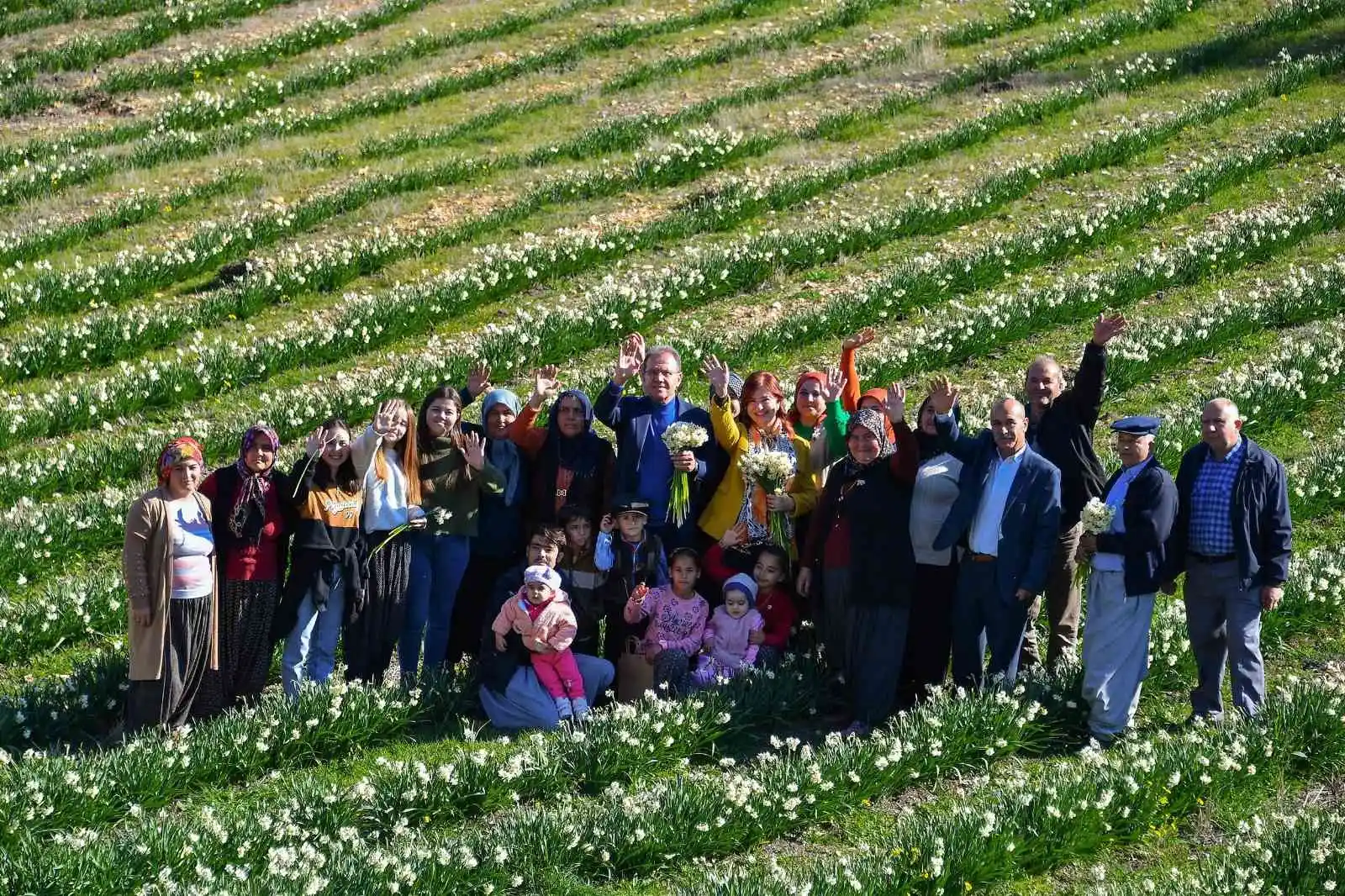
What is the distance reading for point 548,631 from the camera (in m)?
9.98

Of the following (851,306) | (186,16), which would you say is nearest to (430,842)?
(851,306)

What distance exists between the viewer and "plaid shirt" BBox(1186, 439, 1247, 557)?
978 centimetres

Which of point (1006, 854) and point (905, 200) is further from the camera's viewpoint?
point (905, 200)

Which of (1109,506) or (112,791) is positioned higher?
(1109,506)

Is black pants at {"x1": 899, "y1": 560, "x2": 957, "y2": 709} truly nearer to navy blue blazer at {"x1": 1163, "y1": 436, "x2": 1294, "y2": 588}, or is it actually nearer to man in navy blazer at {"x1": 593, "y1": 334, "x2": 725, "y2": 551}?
navy blue blazer at {"x1": 1163, "y1": 436, "x2": 1294, "y2": 588}

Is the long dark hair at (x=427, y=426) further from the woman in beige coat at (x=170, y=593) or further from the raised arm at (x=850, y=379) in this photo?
the raised arm at (x=850, y=379)

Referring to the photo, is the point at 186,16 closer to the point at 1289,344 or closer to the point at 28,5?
the point at 28,5

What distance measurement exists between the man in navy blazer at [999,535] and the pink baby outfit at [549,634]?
227cm

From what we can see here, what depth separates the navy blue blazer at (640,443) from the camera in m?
10.8

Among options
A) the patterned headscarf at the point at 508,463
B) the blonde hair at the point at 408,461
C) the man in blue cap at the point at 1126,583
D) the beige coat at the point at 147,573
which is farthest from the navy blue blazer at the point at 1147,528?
the beige coat at the point at 147,573

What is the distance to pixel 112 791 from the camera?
351 inches

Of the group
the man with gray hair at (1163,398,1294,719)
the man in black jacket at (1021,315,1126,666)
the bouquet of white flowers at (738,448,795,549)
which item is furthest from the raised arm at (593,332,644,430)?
the man with gray hair at (1163,398,1294,719)

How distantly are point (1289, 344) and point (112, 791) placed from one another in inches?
439

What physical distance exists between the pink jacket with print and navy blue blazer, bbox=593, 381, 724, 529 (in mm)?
1096
